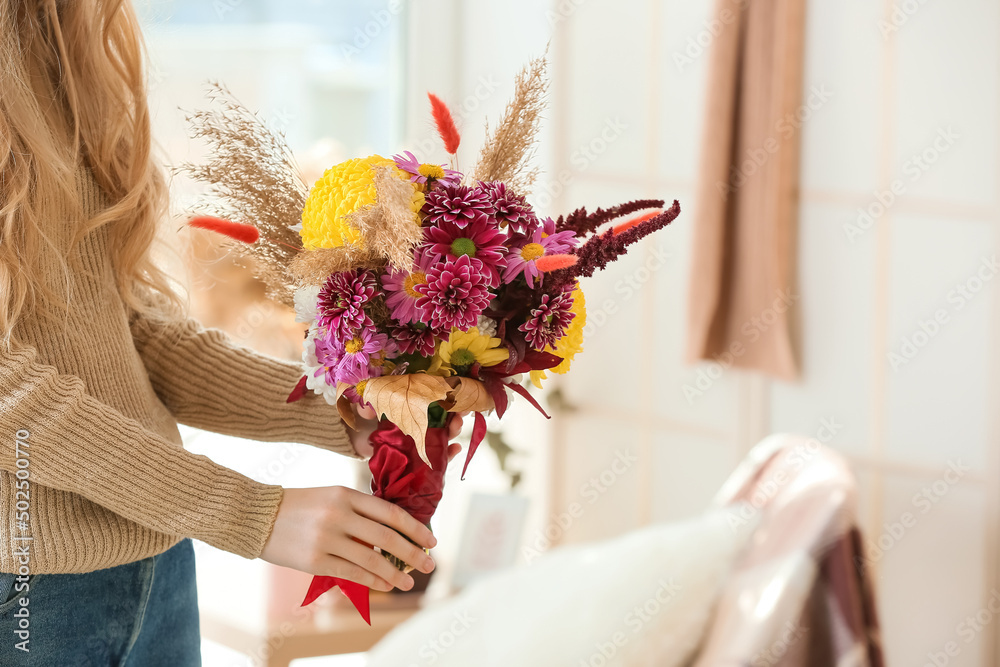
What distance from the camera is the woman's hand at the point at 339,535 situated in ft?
2.61

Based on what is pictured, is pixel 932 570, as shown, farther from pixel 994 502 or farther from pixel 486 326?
pixel 486 326

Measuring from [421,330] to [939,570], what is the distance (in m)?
1.31

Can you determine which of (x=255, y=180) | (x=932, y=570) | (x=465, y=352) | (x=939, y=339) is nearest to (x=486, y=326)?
(x=465, y=352)

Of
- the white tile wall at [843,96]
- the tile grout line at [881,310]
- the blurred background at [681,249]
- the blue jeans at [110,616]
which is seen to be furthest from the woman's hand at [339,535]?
the white tile wall at [843,96]

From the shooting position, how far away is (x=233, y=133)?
31.2 inches

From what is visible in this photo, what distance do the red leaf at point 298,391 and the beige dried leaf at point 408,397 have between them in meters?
0.19

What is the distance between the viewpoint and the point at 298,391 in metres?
0.94

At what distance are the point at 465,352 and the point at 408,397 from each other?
7 centimetres

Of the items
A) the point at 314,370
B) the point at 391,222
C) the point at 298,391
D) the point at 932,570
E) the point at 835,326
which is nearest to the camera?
the point at 391,222

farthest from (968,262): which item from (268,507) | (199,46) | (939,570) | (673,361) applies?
(199,46)

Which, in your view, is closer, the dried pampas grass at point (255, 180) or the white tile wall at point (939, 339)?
the dried pampas grass at point (255, 180)

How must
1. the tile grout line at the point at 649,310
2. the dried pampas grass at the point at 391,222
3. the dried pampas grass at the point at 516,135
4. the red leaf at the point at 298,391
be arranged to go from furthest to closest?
the tile grout line at the point at 649,310 → the red leaf at the point at 298,391 → the dried pampas grass at the point at 516,135 → the dried pampas grass at the point at 391,222

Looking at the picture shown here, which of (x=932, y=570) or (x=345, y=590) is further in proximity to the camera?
(x=932, y=570)

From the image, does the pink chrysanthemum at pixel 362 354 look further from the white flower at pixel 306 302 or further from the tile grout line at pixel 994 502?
the tile grout line at pixel 994 502
